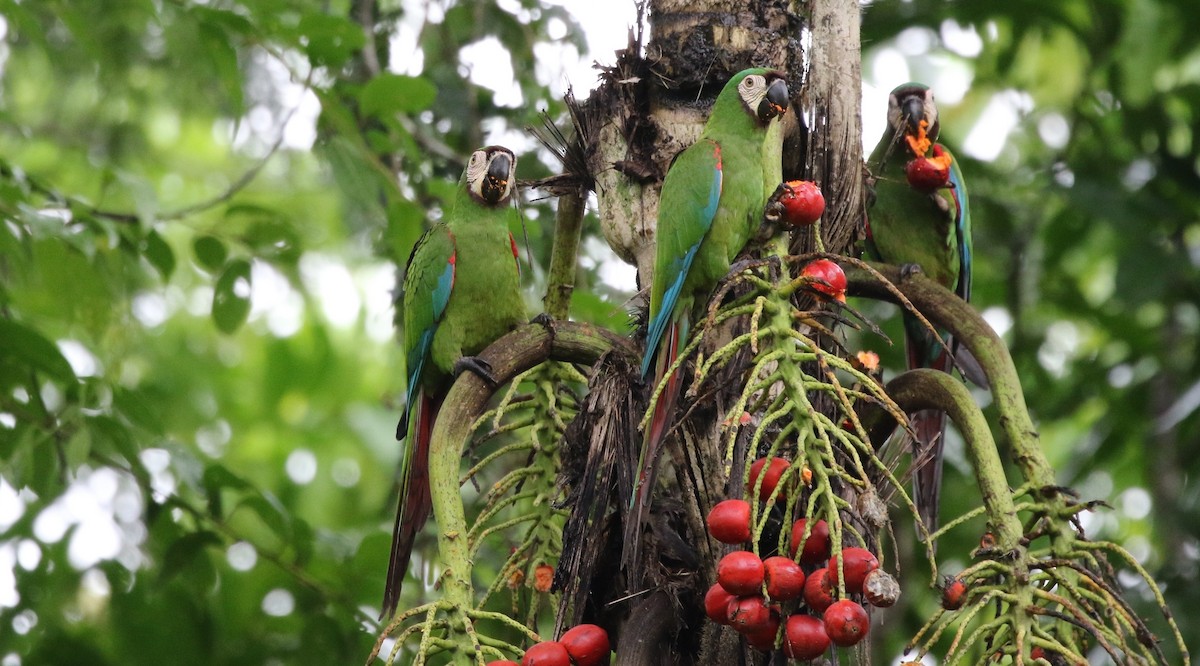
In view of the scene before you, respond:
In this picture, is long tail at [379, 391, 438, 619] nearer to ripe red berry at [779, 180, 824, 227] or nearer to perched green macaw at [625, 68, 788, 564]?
perched green macaw at [625, 68, 788, 564]

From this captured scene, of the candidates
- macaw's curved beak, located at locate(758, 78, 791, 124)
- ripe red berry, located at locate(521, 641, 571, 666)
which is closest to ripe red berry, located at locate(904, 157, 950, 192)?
macaw's curved beak, located at locate(758, 78, 791, 124)

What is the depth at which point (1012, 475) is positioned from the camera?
5.37 meters

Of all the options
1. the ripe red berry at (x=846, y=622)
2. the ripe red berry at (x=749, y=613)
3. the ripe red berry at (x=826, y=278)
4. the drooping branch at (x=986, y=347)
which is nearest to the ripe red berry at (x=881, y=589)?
the ripe red berry at (x=846, y=622)

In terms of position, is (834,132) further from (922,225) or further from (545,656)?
(922,225)

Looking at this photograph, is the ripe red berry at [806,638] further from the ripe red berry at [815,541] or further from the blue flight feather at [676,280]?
the blue flight feather at [676,280]

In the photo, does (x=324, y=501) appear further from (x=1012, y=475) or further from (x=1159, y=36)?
(x=1159, y=36)

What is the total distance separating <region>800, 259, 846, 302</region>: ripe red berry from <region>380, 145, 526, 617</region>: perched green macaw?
66.7 inches

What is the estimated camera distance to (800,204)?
245 cm

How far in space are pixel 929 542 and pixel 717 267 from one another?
1.20 metres

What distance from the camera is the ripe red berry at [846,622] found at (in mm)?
1918

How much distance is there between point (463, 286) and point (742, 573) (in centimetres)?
229

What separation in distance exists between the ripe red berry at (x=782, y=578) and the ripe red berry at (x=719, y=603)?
106 millimetres

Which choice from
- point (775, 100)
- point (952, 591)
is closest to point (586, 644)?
point (952, 591)

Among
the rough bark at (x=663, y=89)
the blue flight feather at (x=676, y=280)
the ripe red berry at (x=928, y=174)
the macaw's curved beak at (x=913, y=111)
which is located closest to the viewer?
the blue flight feather at (x=676, y=280)
